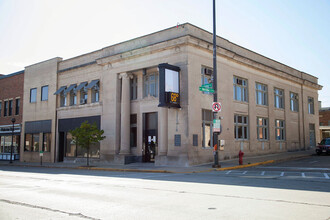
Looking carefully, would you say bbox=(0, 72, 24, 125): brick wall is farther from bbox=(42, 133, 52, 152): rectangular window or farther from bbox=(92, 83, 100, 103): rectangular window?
bbox=(92, 83, 100, 103): rectangular window

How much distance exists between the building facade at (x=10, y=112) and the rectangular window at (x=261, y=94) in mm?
26422

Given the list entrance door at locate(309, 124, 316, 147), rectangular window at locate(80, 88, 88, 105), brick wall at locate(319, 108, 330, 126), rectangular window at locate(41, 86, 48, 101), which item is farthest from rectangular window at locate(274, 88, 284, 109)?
brick wall at locate(319, 108, 330, 126)

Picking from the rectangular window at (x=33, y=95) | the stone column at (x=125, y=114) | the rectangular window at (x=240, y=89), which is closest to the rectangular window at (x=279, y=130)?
the rectangular window at (x=240, y=89)

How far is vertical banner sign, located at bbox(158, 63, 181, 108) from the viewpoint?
21938 millimetres

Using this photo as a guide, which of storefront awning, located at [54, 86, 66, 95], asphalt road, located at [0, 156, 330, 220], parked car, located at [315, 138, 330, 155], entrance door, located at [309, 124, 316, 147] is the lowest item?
asphalt road, located at [0, 156, 330, 220]

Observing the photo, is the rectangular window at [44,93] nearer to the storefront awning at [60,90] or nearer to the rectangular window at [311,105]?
the storefront awning at [60,90]

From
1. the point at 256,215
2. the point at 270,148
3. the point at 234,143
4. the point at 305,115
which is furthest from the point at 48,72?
the point at 256,215

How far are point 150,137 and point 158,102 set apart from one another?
2.84m

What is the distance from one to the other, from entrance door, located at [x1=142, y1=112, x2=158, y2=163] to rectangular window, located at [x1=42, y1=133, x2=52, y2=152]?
499 inches

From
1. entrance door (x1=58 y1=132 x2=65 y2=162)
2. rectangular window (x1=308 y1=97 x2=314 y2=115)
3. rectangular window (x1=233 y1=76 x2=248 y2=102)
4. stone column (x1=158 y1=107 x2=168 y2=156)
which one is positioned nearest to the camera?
stone column (x1=158 y1=107 x2=168 y2=156)

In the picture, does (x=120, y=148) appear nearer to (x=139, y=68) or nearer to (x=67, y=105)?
(x=139, y=68)

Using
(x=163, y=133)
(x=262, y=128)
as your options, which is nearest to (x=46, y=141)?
(x=163, y=133)

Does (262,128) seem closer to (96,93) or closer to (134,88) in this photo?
(134,88)

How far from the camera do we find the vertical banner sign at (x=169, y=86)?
2194 cm
